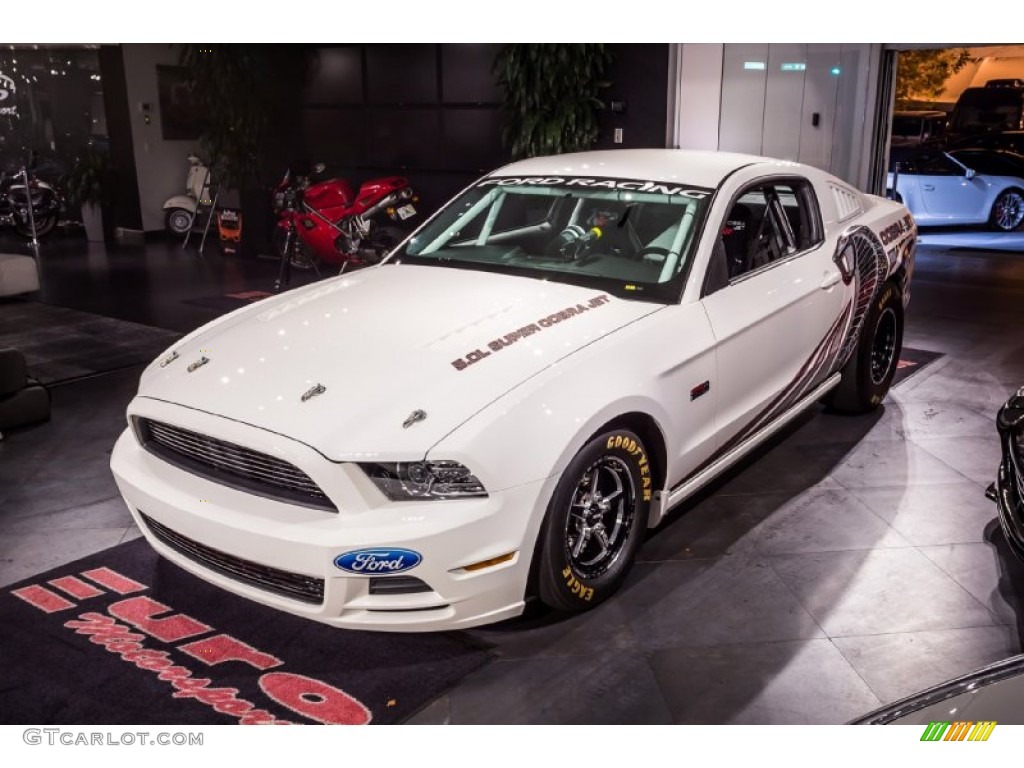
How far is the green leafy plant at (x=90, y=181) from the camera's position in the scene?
42.2ft

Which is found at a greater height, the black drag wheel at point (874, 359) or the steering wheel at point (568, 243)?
the steering wheel at point (568, 243)

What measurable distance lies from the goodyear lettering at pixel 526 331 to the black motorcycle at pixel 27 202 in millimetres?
11041

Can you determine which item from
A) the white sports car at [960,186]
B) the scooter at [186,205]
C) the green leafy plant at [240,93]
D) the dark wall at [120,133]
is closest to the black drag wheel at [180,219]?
the scooter at [186,205]

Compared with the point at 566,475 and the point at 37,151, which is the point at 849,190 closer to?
the point at 566,475

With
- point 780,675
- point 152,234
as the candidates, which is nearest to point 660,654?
point 780,675

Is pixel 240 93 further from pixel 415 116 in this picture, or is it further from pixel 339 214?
pixel 339 214

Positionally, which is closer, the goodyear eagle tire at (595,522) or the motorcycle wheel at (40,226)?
the goodyear eagle tire at (595,522)

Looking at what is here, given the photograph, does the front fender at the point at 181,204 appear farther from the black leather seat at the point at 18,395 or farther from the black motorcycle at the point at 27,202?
the black leather seat at the point at 18,395

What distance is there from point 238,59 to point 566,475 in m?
9.50

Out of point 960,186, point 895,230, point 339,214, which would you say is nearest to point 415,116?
point 339,214

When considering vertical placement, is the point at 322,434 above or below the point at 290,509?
above

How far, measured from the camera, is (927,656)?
298cm

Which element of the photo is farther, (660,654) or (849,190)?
(849,190)

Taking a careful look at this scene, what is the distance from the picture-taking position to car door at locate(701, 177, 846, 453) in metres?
3.64
